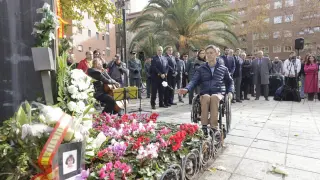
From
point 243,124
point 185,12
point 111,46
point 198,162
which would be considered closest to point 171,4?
point 185,12

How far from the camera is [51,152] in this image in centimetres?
172

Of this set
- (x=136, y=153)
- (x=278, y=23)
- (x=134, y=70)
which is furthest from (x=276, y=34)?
(x=136, y=153)

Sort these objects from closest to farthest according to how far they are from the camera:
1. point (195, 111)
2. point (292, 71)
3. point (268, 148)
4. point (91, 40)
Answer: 1. point (268, 148)
2. point (195, 111)
3. point (292, 71)
4. point (91, 40)

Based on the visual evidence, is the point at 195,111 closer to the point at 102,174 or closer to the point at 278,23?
the point at 102,174

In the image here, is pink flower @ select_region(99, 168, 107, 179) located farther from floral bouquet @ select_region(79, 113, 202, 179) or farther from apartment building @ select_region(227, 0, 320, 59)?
apartment building @ select_region(227, 0, 320, 59)

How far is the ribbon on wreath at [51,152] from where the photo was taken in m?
1.71

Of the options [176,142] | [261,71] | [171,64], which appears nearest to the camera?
[176,142]

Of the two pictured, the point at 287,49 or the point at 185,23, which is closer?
the point at 185,23

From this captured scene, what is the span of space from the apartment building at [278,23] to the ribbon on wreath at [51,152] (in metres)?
16.6

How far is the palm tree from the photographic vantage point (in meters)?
16.9

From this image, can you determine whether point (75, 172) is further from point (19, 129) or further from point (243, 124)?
point (243, 124)

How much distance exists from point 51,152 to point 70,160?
232mm

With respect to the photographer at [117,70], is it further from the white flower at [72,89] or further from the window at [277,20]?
the window at [277,20]

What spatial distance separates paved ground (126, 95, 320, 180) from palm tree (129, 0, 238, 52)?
11370mm
